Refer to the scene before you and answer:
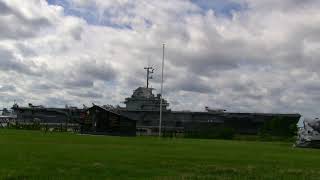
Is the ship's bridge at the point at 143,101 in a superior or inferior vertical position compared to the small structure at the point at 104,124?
superior

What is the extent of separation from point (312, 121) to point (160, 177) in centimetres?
5313

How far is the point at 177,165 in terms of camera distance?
25.5 m

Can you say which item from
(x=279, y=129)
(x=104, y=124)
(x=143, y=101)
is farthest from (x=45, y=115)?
(x=279, y=129)

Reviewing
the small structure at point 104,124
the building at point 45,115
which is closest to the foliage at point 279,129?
the small structure at point 104,124

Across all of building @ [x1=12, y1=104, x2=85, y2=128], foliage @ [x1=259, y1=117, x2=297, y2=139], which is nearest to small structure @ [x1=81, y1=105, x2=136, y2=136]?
foliage @ [x1=259, y1=117, x2=297, y2=139]

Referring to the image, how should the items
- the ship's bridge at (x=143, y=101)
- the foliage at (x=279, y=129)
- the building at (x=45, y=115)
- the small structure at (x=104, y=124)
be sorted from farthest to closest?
the ship's bridge at (x=143, y=101)
the building at (x=45, y=115)
the foliage at (x=279, y=129)
the small structure at (x=104, y=124)

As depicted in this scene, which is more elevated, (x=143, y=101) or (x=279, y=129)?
(x=143, y=101)

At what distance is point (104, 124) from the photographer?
336 feet

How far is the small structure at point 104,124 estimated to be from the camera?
10175cm

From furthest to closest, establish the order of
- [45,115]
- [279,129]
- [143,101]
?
[45,115] < [143,101] < [279,129]

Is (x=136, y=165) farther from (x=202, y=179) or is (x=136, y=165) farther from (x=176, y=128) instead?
(x=176, y=128)

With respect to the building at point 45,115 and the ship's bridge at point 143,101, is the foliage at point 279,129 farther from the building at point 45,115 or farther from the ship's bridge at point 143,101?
the building at point 45,115

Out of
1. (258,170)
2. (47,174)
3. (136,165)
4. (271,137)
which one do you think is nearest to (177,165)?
(136,165)

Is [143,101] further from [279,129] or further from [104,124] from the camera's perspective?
[104,124]
